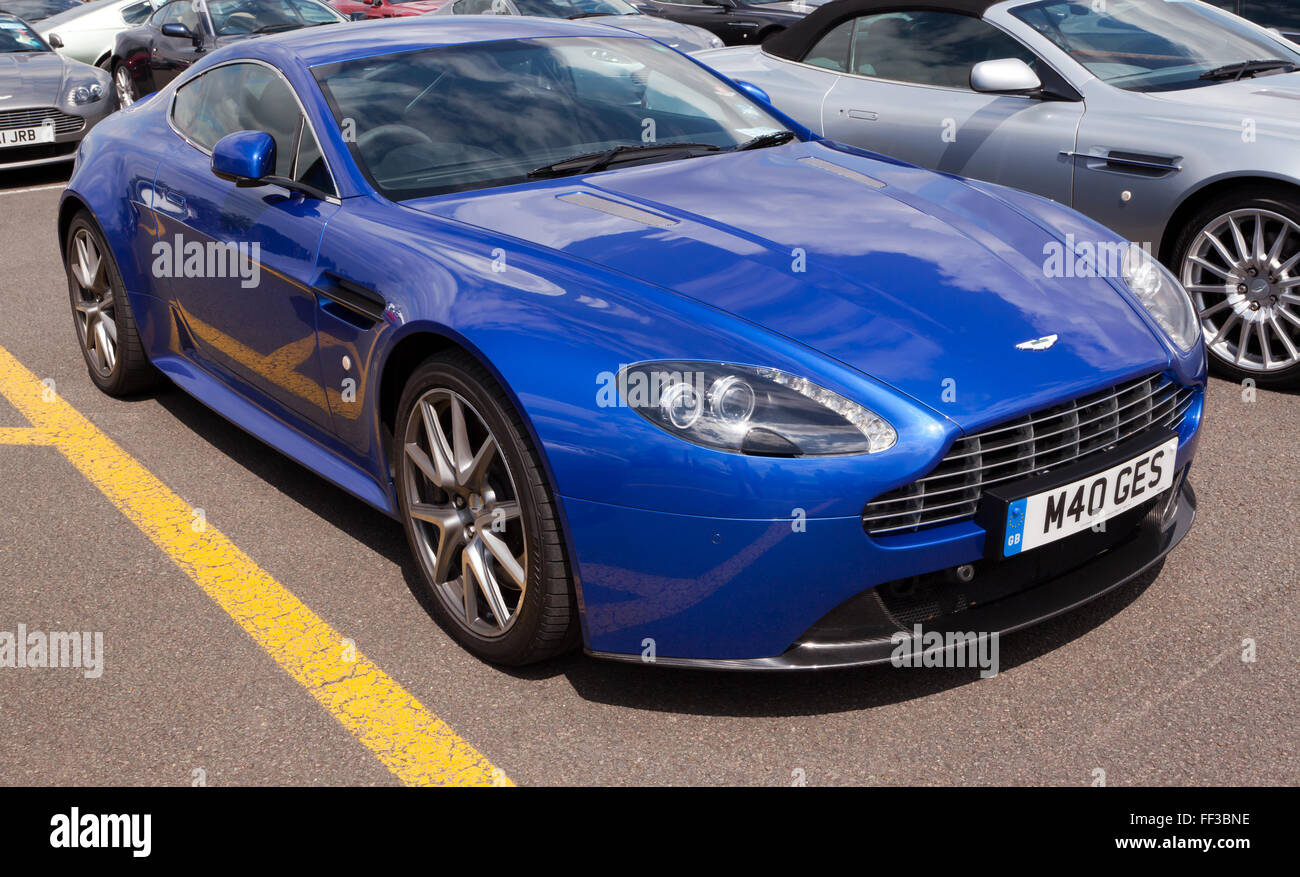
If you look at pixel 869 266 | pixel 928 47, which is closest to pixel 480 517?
pixel 869 266

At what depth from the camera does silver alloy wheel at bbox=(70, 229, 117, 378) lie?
4852 millimetres

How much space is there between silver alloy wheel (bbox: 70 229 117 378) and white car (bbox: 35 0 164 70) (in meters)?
10.5

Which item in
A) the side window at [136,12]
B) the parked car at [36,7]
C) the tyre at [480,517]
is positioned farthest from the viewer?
the parked car at [36,7]

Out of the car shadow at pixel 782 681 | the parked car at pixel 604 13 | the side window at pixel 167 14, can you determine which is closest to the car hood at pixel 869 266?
the car shadow at pixel 782 681

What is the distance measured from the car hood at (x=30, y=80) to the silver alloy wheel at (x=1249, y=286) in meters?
8.37

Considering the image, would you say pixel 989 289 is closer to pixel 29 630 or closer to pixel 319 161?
pixel 319 161

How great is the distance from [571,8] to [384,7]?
4.94 meters

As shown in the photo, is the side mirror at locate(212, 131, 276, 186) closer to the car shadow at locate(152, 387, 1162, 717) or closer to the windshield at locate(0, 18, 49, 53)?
the car shadow at locate(152, 387, 1162, 717)

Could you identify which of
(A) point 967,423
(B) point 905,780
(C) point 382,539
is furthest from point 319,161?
(B) point 905,780

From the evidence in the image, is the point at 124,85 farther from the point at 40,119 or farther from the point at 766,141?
the point at 766,141

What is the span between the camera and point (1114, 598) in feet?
10.5

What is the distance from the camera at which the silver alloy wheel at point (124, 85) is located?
12774mm

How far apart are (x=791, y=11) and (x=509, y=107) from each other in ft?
32.6

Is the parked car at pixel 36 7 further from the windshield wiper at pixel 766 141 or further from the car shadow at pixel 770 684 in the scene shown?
the car shadow at pixel 770 684
